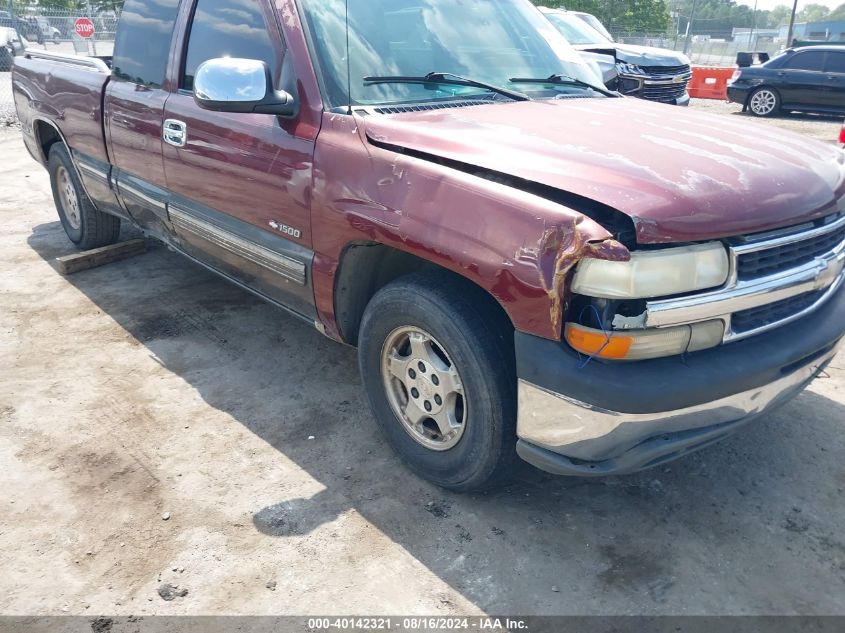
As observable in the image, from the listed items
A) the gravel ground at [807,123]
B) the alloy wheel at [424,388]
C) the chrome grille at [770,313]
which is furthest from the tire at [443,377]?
the gravel ground at [807,123]

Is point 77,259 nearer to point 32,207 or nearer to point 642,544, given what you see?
point 32,207

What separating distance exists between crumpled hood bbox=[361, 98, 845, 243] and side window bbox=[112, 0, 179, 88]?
74.2 inches

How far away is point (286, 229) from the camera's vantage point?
3086 mm

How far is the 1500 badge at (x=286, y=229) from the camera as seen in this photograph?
303cm

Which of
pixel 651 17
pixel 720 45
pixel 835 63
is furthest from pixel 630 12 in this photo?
pixel 835 63

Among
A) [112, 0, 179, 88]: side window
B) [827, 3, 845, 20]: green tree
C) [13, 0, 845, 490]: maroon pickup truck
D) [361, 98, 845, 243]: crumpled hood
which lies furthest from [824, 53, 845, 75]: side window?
[827, 3, 845, 20]: green tree

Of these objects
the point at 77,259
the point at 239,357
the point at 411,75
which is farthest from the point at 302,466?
the point at 77,259

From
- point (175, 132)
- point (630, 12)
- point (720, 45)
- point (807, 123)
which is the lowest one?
point (807, 123)

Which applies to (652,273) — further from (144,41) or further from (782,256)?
(144,41)

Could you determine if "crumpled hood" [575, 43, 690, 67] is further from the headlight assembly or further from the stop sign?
the stop sign

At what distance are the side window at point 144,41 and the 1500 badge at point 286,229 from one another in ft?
4.50

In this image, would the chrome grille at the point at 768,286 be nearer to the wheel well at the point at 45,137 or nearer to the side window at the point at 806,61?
the wheel well at the point at 45,137

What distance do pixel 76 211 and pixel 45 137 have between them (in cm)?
69

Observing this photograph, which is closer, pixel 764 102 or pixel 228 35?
pixel 228 35
